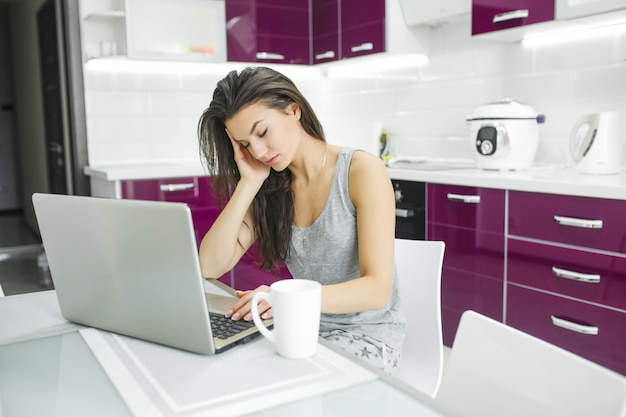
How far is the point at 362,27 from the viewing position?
3.46 metres

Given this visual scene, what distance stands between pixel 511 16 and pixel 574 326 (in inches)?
49.3

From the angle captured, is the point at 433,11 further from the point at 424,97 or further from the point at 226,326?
the point at 226,326

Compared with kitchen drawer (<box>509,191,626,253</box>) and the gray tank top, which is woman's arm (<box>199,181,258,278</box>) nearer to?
the gray tank top

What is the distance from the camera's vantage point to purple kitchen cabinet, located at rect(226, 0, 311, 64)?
3682 mm

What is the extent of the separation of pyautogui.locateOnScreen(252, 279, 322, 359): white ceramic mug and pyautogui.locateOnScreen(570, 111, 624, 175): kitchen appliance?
1814mm

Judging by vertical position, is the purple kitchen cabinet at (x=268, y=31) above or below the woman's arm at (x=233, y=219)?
above

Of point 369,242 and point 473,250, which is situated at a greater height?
point 369,242

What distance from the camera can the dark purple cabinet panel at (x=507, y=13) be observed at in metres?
2.42

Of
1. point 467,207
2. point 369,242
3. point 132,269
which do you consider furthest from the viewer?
point 467,207

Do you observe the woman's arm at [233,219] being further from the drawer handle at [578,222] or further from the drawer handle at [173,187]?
the drawer handle at [173,187]

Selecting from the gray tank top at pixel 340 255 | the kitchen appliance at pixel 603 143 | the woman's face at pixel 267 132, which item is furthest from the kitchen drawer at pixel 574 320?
the woman's face at pixel 267 132

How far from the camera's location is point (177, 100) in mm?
3885

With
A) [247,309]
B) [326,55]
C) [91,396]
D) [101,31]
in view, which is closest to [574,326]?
[247,309]

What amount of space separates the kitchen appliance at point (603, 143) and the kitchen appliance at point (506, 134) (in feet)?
1.03
